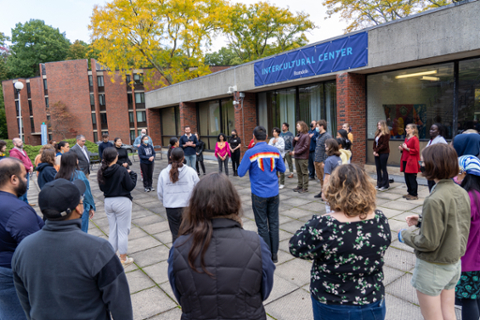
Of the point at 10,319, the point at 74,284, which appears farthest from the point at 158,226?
the point at 74,284

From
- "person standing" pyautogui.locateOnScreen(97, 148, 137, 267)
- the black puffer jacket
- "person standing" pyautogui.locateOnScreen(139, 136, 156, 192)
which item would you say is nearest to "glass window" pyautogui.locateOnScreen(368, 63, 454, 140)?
"person standing" pyautogui.locateOnScreen(139, 136, 156, 192)

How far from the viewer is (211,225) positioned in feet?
5.23

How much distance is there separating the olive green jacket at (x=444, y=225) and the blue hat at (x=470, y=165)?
27 cm

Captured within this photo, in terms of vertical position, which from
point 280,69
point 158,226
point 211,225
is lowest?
point 158,226

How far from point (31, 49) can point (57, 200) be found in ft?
213

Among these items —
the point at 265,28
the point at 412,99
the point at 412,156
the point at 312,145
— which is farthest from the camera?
the point at 265,28

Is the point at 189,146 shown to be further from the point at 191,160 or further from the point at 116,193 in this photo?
the point at 116,193

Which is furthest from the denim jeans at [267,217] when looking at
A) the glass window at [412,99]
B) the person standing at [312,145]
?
the glass window at [412,99]

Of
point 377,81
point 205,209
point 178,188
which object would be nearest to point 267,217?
point 178,188

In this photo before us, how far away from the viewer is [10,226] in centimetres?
222

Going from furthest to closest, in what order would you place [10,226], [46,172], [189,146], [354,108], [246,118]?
[246,118] < [189,146] < [354,108] < [46,172] < [10,226]

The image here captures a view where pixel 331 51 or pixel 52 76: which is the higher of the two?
pixel 52 76

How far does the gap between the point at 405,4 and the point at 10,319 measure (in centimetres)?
2723

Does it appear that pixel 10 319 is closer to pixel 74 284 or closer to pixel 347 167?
pixel 74 284
